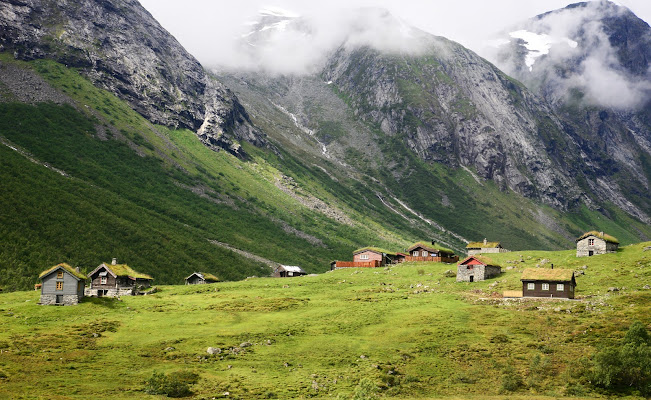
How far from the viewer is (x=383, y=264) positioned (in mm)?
141875

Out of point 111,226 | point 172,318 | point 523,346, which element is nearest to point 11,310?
point 172,318

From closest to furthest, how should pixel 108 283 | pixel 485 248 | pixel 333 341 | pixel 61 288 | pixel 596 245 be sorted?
A: pixel 333 341
pixel 61 288
pixel 108 283
pixel 596 245
pixel 485 248

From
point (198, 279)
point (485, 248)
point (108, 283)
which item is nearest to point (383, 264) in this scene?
point (485, 248)

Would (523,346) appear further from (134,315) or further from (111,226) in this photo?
(111,226)

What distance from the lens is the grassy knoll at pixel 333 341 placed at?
191 ft

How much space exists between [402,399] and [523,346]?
67.0 feet

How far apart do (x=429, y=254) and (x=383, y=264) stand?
1153 cm

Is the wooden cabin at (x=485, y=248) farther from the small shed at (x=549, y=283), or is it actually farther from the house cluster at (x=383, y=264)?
the small shed at (x=549, y=283)

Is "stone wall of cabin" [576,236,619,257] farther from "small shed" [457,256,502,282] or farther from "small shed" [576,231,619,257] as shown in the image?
"small shed" [457,256,502,282]

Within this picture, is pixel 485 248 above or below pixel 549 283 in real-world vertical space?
above

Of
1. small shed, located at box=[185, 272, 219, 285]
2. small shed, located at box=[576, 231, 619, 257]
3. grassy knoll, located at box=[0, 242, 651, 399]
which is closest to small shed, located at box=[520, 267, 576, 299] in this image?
grassy knoll, located at box=[0, 242, 651, 399]

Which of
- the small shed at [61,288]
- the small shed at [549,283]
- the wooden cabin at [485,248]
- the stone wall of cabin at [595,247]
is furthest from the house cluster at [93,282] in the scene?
the stone wall of cabin at [595,247]

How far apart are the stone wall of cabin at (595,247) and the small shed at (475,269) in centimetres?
2223

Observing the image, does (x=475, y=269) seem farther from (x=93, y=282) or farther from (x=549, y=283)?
(x=93, y=282)
